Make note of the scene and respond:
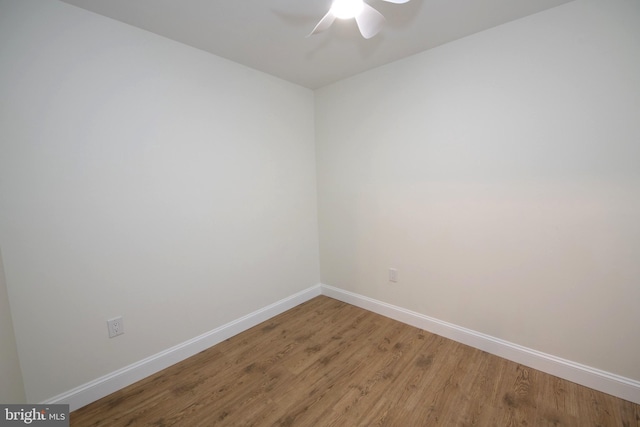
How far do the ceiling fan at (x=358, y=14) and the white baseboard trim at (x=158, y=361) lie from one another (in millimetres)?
2403

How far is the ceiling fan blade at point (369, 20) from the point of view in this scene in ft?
4.75

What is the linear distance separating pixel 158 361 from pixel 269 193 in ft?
5.29

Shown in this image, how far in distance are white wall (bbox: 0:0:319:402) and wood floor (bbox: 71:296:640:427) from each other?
12.7 inches

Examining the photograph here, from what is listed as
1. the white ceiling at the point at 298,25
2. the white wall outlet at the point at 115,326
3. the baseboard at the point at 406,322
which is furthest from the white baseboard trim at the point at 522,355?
the white ceiling at the point at 298,25

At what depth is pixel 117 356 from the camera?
1740 mm

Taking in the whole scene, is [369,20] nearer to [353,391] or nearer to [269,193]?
[269,193]

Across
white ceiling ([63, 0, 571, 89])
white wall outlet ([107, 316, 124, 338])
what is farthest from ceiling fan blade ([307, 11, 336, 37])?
white wall outlet ([107, 316, 124, 338])

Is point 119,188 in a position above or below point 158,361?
above

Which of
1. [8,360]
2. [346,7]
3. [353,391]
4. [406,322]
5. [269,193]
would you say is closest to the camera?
[8,360]

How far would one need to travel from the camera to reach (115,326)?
5.65 ft

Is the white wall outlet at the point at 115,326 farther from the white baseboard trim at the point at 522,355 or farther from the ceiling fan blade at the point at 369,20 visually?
the ceiling fan blade at the point at 369,20

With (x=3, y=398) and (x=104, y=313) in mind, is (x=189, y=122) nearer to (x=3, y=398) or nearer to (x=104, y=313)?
(x=104, y=313)

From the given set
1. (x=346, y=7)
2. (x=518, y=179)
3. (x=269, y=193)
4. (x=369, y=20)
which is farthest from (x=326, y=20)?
(x=518, y=179)

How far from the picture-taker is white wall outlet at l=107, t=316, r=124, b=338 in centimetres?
170
